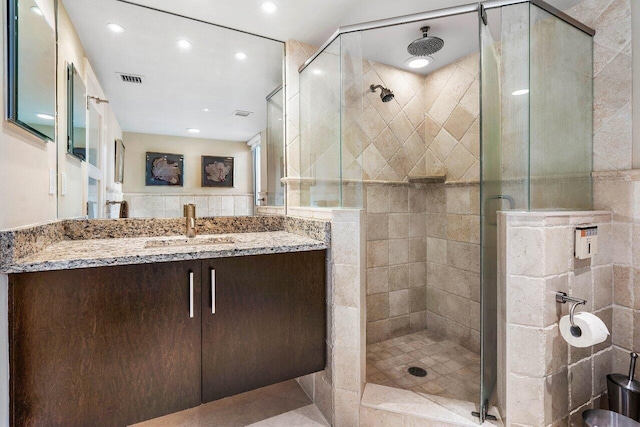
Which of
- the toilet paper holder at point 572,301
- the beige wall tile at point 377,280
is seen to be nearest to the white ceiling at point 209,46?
the beige wall tile at point 377,280

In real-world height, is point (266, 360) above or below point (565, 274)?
below

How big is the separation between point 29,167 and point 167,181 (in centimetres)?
62

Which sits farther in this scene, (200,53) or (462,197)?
(462,197)

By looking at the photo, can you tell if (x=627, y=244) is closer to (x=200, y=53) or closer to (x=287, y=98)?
(x=287, y=98)

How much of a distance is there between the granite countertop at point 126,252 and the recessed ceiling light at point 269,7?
1.32 m

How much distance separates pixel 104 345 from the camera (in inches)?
43.7

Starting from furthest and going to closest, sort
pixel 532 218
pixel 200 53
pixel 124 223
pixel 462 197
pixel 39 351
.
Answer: pixel 462 197 < pixel 200 53 < pixel 124 223 < pixel 532 218 < pixel 39 351

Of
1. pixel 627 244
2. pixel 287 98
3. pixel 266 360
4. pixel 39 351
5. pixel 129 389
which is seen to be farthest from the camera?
pixel 287 98

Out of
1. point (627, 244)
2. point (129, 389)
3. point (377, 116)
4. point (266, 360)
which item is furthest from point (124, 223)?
point (627, 244)

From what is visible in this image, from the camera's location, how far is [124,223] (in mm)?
1683

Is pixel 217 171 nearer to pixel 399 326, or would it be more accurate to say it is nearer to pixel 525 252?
pixel 525 252

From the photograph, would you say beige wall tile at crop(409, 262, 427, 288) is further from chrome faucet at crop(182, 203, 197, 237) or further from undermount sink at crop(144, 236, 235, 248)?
chrome faucet at crop(182, 203, 197, 237)

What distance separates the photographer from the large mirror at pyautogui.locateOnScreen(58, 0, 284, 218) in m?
1.63

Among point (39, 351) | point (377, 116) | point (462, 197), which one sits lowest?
point (39, 351)
